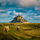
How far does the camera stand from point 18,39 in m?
11.1

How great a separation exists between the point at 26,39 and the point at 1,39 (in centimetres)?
456

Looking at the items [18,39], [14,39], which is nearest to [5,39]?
[14,39]

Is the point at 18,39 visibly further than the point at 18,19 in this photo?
No

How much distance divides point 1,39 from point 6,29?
4081mm

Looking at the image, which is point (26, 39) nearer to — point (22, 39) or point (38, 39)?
point (22, 39)

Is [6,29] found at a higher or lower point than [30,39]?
Result: higher

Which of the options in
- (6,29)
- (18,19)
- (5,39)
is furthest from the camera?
(18,19)

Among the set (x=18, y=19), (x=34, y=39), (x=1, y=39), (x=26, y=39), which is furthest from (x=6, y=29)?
(x=18, y=19)

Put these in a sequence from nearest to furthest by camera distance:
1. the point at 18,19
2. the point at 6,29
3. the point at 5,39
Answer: the point at 5,39, the point at 6,29, the point at 18,19

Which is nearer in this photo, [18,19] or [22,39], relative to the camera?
[22,39]

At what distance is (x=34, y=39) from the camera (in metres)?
11.1

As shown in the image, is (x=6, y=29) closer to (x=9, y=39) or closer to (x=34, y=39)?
(x=9, y=39)

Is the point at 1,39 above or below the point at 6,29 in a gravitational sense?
below

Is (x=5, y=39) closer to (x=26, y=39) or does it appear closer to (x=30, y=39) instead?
(x=26, y=39)
